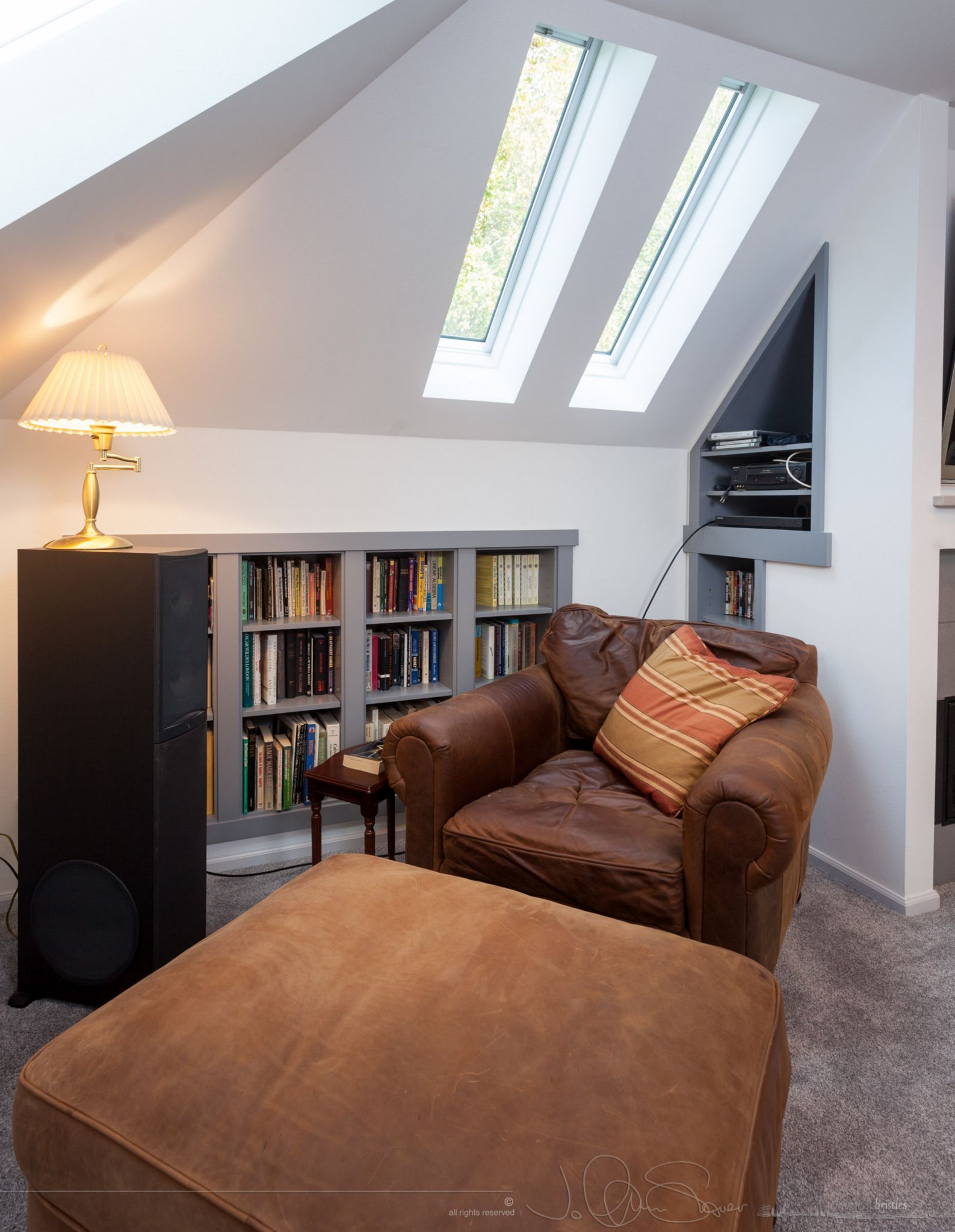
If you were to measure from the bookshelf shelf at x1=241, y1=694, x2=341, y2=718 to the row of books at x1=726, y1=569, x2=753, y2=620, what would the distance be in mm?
1753

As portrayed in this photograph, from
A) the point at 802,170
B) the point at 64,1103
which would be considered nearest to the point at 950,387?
the point at 802,170

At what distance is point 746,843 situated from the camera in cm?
179

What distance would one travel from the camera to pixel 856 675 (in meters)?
2.77

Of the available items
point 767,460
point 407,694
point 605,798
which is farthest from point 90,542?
point 767,460

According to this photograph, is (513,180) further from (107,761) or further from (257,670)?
(107,761)

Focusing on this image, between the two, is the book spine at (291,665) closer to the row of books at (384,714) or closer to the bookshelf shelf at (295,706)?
the bookshelf shelf at (295,706)

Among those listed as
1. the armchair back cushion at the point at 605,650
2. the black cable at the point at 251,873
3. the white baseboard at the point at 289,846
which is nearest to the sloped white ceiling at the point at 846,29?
the armchair back cushion at the point at 605,650

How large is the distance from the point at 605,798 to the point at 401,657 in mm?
1163

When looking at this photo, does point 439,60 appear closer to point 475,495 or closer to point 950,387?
point 475,495

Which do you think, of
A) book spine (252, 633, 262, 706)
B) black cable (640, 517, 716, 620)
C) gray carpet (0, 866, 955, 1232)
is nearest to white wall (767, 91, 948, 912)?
gray carpet (0, 866, 955, 1232)

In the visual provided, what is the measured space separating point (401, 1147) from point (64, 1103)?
18.5 inches

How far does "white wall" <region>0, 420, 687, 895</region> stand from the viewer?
98.6 inches

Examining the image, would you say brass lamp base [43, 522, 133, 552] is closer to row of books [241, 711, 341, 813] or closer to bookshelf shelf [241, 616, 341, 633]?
bookshelf shelf [241, 616, 341, 633]

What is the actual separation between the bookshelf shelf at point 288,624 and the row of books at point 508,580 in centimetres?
63
